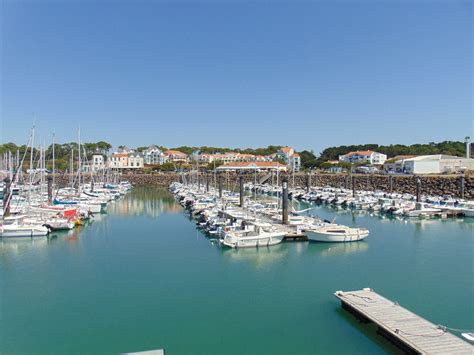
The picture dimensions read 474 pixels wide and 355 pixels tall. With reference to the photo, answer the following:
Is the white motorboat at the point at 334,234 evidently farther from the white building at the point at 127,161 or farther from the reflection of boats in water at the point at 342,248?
the white building at the point at 127,161

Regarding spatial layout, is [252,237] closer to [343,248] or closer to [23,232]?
[343,248]

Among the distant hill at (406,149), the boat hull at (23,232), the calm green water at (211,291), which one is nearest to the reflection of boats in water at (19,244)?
the calm green water at (211,291)

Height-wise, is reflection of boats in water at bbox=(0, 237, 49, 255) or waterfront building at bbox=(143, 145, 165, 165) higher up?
waterfront building at bbox=(143, 145, 165, 165)

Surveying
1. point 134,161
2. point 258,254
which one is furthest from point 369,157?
point 258,254

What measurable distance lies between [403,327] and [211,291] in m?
7.60

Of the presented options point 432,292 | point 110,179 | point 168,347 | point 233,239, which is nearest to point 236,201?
point 233,239

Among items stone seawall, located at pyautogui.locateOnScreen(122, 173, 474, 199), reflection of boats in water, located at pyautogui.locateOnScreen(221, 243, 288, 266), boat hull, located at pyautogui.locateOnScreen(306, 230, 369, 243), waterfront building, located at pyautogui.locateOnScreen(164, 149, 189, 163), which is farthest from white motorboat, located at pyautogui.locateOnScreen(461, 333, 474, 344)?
waterfront building, located at pyautogui.locateOnScreen(164, 149, 189, 163)

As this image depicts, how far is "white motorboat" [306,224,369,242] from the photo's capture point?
79.7 feet

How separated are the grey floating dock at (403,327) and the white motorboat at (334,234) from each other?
1037 centimetres

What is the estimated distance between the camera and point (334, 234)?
24297mm

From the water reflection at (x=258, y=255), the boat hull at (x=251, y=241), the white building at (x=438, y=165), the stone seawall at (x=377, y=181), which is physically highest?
the white building at (x=438, y=165)

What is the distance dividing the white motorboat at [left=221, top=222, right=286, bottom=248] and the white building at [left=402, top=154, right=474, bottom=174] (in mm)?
55737

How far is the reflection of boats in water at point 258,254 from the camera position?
20984 mm

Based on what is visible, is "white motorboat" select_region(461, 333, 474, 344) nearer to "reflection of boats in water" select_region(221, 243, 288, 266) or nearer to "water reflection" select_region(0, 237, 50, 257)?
"reflection of boats in water" select_region(221, 243, 288, 266)
